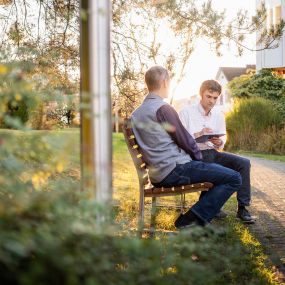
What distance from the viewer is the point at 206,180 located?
5.29m

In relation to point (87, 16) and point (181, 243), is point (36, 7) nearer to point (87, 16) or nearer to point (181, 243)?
point (87, 16)

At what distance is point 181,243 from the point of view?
2584mm

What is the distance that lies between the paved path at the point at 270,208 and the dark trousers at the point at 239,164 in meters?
0.28

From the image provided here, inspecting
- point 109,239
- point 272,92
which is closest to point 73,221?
point 109,239

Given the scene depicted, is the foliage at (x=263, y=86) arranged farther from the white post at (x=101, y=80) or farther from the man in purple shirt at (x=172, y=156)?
the white post at (x=101, y=80)

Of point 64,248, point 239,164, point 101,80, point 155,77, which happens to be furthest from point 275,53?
point 64,248

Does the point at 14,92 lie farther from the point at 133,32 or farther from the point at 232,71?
the point at 232,71

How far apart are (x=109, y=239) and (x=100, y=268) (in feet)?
1.12

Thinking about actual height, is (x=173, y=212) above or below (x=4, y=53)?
below

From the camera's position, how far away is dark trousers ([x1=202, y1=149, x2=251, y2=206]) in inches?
250

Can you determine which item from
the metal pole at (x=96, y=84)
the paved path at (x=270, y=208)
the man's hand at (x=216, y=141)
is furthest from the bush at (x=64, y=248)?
the man's hand at (x=216, y=141)

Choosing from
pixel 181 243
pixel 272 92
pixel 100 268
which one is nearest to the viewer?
pixel 100 268

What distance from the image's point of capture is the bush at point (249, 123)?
19.7m

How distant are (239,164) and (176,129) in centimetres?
147
